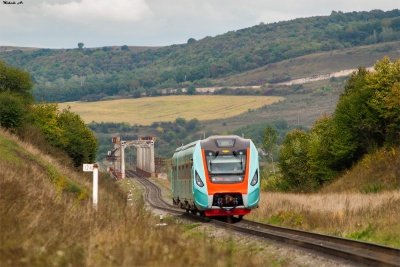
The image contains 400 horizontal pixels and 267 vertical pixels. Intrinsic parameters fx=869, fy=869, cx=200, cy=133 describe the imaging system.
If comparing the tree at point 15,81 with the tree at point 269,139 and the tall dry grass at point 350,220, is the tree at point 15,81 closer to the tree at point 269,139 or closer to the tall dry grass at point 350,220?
the tree at point 269,139

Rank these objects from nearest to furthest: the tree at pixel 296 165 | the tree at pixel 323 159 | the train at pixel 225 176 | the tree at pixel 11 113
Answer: the train at pixel 225 176
the tree at pixel 11 113
the tree at pixel 323 159
the tree at pixel 296 165

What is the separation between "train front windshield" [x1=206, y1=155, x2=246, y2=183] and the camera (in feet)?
110

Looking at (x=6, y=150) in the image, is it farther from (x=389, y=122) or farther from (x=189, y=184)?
(x=389, y=122)

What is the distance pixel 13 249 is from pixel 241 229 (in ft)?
55.3

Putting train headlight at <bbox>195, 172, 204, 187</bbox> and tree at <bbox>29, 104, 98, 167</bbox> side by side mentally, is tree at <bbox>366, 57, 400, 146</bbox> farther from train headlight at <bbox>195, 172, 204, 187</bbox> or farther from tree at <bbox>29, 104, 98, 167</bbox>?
train headlight at <bbox>195, 172, 204, 187</bbox>

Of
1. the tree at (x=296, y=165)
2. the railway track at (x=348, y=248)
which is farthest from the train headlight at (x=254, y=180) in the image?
the tree at (x=296, y=165)

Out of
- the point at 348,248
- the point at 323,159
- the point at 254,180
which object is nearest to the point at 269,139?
the point at 323,159

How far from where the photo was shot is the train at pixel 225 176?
110ft

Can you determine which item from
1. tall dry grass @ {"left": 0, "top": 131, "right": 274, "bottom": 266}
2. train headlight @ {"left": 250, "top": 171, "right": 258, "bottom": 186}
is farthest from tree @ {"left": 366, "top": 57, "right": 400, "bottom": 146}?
tall dry grass @ {"left": 0, "top": 131, "right": 274, "bottom": 266}

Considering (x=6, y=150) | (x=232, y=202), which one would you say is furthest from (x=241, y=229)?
(x=6, y=150)

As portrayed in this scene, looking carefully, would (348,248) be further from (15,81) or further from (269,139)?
(269,139)

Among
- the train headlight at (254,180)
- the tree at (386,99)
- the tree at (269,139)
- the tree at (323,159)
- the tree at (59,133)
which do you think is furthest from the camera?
the tree at (269,139)

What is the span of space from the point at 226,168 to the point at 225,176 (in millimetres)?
323

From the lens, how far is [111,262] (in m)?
11.6
